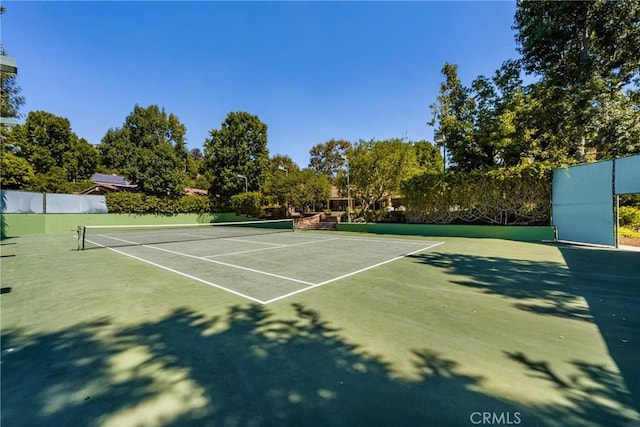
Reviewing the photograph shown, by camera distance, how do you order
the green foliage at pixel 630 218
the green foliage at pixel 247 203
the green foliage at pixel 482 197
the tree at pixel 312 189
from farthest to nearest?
1. the green foliage at pixel 247 203
2. the tree at pixel 312 189
3. the green foliage at pixel 630 218
4. the green foliage at pixel 482 197

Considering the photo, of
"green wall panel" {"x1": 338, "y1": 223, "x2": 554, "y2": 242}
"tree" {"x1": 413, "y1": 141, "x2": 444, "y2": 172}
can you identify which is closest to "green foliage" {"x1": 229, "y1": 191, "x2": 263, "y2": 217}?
"green wall panel" {"x1": 338, "y1": 223, "x2": 554, "y2": 242}

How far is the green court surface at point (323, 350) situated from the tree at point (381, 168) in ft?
50.4

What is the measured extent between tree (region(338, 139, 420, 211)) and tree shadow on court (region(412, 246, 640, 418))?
1271 cm

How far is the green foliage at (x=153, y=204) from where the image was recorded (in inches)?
1000

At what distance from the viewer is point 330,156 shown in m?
45.5

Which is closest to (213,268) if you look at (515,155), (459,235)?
(459,235)

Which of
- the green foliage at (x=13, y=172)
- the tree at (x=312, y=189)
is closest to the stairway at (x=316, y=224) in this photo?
the tree at (x=312, y=189)

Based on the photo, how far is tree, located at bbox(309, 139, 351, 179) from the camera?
44844 millimetres

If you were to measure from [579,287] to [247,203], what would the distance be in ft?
91.8

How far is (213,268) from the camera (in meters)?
7.52

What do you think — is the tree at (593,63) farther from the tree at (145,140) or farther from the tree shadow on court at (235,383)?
the tree at (145,140)

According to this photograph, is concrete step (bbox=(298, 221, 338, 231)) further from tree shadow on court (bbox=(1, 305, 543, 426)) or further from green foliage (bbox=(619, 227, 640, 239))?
tree shadow on court (bbox=(1, 305, 543, 426))

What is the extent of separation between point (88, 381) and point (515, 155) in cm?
1961

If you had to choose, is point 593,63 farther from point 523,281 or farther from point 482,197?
point 523,281
